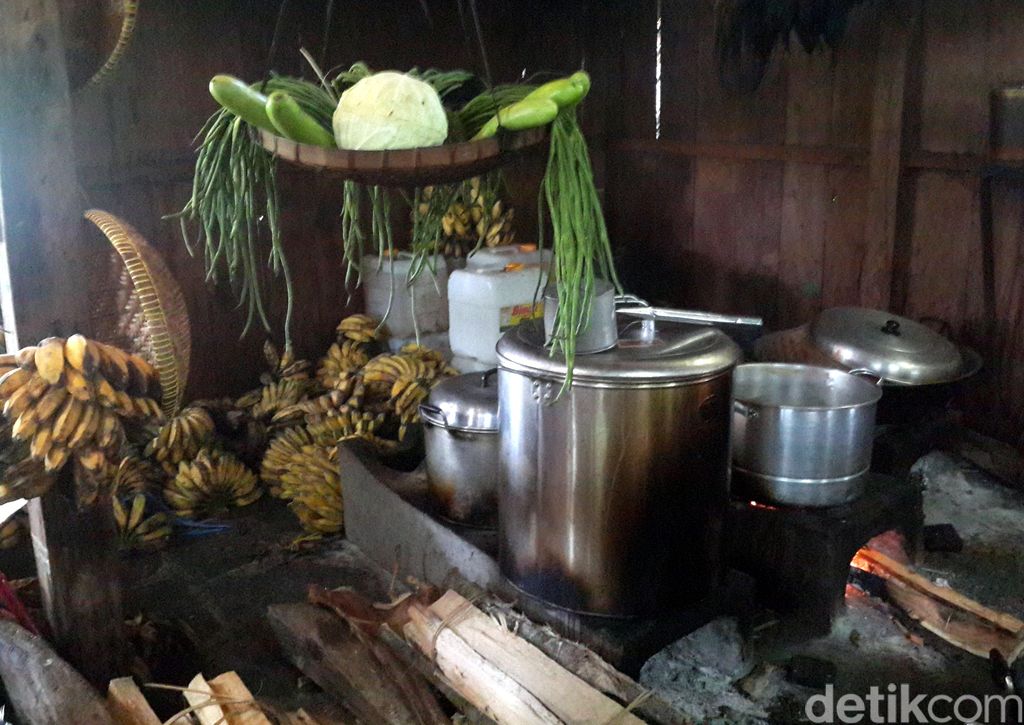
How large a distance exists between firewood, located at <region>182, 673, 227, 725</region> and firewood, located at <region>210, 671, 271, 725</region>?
0.06 feet

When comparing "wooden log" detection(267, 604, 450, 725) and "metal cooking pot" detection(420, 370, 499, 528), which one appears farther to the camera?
"metal cooking pot" detection(420, 370, 499, 528)

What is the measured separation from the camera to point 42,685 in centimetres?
239

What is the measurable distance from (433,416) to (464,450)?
0.57 feet

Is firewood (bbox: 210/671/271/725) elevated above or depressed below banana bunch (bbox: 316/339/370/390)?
below

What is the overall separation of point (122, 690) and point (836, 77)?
4.68 m

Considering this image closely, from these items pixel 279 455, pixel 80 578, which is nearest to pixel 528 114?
pixel 80 578

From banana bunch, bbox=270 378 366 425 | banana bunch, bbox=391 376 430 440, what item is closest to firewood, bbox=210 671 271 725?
banana bunch, bbox=391 376 430 440

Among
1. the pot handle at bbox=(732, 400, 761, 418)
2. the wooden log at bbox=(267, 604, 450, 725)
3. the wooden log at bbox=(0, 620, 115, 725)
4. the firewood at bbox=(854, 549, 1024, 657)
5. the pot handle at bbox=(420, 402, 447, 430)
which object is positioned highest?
the pot handle at bbox=(732, 400, 761, 418)

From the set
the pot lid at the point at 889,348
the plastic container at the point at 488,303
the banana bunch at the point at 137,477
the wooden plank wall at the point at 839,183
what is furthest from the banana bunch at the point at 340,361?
the pot lid at the point at 889,348

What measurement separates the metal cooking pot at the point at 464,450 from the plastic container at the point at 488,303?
1.59 meters

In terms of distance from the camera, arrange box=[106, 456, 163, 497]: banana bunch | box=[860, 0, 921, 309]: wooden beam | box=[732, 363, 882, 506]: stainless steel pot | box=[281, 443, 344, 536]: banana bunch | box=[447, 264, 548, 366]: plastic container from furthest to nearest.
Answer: box=[447, 264, 548, 366]: plastic container → box=[860, 0, 921, 309]: wooden beam → box=[106, 456, 163, 497]: banana bunch → box=[281, 443, 344, 536]: banana bunch → box=[732, 363, 882, 506]: stainless steel pot

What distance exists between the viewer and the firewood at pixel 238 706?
249 cm

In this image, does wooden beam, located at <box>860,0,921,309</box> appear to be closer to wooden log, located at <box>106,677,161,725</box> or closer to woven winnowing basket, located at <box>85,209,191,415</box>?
woven winnowing basket, located at <box>85,209,191,415</box>

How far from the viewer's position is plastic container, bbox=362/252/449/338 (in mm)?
5492
